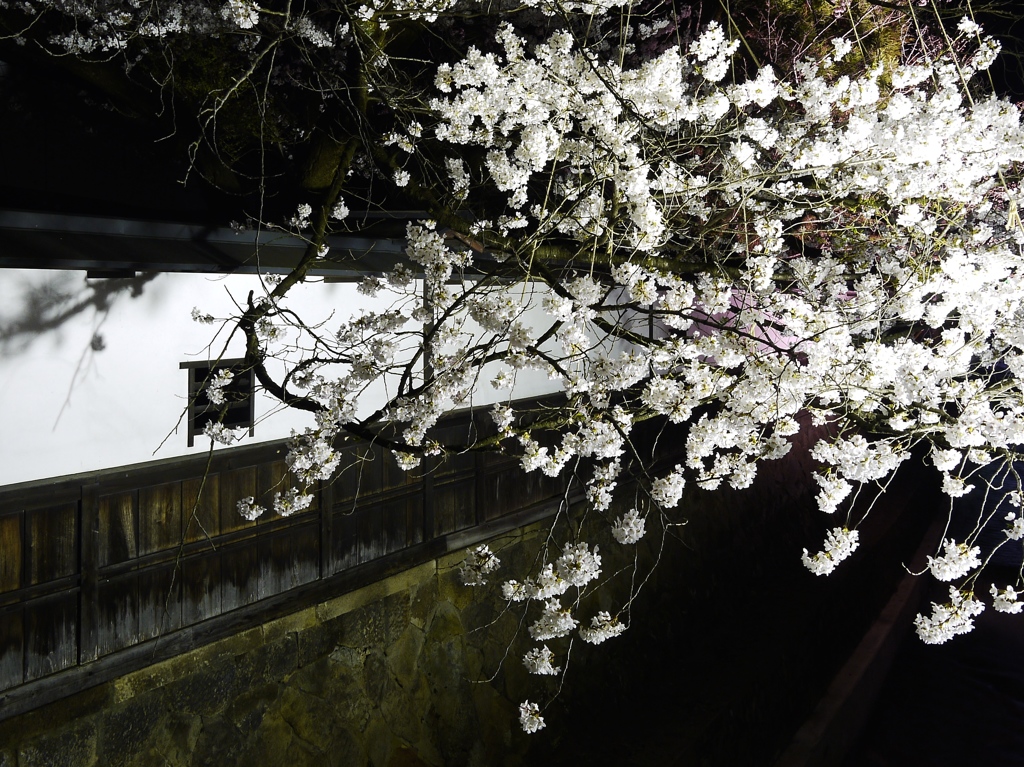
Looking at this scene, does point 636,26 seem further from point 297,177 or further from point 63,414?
point 63,414

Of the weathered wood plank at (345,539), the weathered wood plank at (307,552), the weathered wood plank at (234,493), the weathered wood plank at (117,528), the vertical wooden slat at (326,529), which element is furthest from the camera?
the weathered wood plank at (345,539)

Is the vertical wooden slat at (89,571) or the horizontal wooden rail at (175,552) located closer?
the horizontal wooden rail at (175,552)

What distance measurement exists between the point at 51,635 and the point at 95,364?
68.0 inches

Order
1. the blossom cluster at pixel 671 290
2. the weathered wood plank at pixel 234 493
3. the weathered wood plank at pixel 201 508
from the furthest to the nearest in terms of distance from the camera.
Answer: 1. the weathered wood plank at pixel 234 493
2. the weathered wood plank at pixel 201 508
3. the blossom cluster at pixel 671 290

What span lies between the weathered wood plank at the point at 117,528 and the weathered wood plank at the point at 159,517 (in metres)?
0.05

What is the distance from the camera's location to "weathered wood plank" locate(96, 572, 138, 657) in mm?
4879

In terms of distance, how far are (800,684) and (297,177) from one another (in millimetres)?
10417

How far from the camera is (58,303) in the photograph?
4645 mm

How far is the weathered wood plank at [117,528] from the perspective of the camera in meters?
4.85

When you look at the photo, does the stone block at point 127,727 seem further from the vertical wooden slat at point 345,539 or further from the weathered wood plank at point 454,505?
the weathered wood plank at point 454,505

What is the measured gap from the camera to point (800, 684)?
452 inches

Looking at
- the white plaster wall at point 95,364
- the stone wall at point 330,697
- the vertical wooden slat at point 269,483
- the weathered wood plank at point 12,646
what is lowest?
the stone wall at point 330,697

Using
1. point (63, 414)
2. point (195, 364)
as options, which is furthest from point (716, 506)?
point (63, 414)

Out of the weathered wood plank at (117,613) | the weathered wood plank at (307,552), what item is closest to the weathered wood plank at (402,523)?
the weathered wood plank at (307,552)
